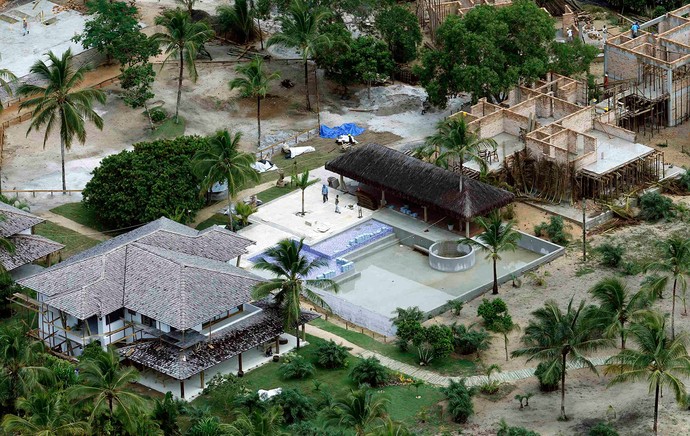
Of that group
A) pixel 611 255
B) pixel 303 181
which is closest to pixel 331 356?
pixel 303 181

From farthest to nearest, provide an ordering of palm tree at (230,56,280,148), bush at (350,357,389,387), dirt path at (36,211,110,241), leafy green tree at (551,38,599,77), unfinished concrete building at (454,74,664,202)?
leafy green tree at (551,38,599,77) < palm tree at (230,56,280,148) < unfinished concrete building at (454,74,664,202) < dirt path at (36,211,110,241) < bush at (350,357,389,387)

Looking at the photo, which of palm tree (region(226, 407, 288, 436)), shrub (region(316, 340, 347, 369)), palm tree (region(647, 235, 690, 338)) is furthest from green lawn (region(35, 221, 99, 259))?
palm tree (region(647, 235, 690, 338))

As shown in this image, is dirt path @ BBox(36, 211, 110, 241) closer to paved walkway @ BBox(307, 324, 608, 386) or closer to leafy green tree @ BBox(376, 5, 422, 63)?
paved walkway @ BBox(307, 324, 608, 386)

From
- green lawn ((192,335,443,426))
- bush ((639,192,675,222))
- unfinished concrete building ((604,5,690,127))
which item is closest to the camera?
green lawn ((192,335,443,426))

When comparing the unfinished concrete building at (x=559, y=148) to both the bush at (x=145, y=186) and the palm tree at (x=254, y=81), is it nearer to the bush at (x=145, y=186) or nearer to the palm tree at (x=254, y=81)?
the palm tree at (x=254, y=81)

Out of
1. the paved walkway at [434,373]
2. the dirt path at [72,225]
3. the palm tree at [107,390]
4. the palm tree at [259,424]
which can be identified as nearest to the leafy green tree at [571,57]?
the paved walkway at [434,373]

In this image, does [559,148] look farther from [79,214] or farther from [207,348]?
[79,214]

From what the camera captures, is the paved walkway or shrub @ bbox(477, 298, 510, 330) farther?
shrub @ bbox(477, 298, 510, 330)
